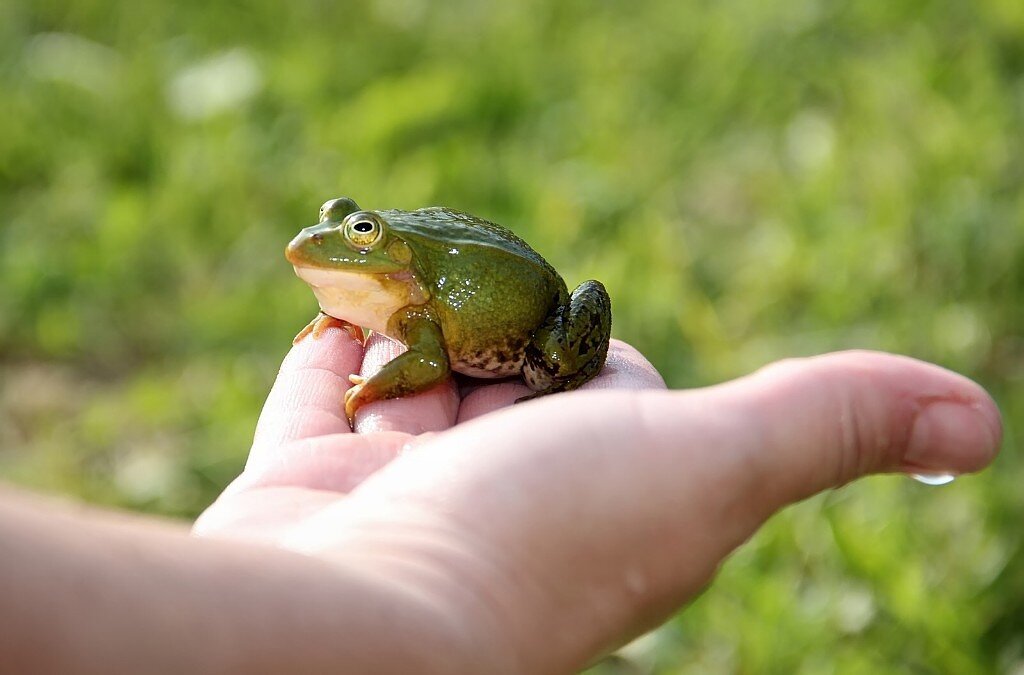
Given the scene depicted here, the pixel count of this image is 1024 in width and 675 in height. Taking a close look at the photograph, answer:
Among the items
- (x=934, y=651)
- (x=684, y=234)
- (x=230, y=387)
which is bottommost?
(x=934, y=651)

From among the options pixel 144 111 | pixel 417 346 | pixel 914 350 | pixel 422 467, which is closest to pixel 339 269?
pixel 417 346

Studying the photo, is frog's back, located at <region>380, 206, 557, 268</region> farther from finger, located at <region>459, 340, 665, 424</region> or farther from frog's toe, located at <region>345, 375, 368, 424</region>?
frog's toe, located at <region>345, 375, 368, 424</region>

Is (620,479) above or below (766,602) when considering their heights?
above

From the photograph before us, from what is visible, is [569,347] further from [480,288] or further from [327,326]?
[327,326]

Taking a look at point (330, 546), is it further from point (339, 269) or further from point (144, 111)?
point (144, 111)

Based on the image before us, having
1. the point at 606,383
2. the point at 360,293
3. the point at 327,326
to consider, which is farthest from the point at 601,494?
the point at 327,326

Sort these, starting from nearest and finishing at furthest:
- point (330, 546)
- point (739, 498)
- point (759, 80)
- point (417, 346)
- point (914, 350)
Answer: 1. point (330, 546)
2. point (739, 498)
3. point (417, 346)
4. point (914, 350)
5. point (759, 80)

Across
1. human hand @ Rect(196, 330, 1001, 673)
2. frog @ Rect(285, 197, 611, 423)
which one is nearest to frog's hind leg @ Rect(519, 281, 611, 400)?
frog @ Rect(285, 197, 611, 423)
